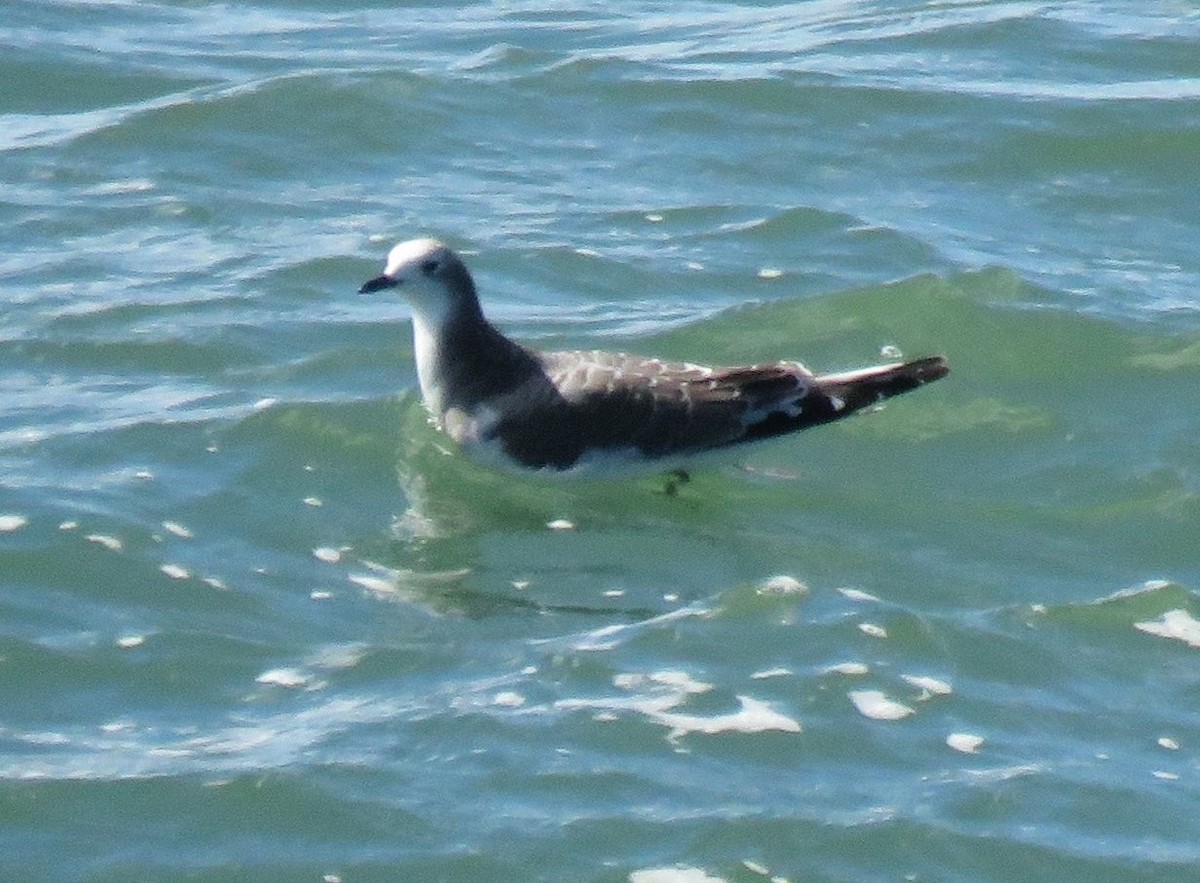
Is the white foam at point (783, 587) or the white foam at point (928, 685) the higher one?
the white foam at point (783, 587)

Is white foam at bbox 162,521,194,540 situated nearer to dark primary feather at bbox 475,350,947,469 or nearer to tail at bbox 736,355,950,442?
dark primary feather at bbox 475,350,947,469

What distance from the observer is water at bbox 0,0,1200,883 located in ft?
24.5

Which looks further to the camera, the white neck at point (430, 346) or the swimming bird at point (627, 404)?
the white neck at point (430, 346)

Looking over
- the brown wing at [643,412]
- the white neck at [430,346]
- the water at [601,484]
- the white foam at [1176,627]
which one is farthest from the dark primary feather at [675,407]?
the white foam at [1176,627]

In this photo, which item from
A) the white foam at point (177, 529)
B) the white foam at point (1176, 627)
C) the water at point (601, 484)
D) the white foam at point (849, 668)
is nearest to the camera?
the water at point (601, 484)

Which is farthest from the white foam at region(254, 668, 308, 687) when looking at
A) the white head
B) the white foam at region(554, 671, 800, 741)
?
the white head

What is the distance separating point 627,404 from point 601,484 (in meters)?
0.40

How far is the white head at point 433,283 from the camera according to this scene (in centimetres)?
1088

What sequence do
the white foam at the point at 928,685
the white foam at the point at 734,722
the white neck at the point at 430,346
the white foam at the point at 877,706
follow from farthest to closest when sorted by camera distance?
the white neck at the point at 430,346
the white foam at the point at 928,685
the white foam at the point at 877,706
the white foam at the point at 734,722

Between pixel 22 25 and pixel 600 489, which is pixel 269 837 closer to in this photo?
pixel 600 489

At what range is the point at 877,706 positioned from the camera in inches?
320

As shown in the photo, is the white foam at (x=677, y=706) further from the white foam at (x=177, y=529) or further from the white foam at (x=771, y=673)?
the white foam at (x=177, y=529)

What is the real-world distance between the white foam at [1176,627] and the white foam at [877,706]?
117cm

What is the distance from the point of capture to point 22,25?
660 inches
